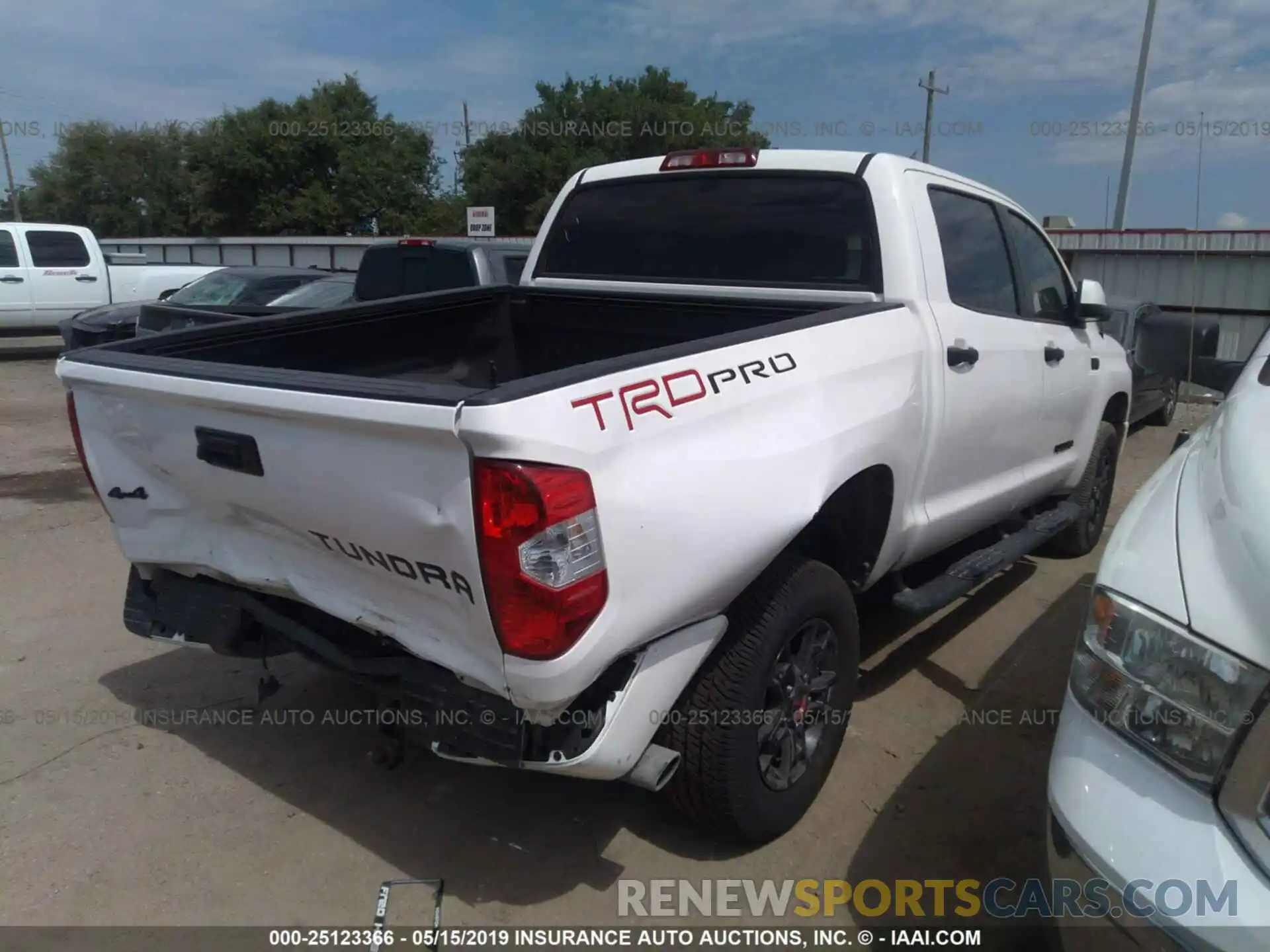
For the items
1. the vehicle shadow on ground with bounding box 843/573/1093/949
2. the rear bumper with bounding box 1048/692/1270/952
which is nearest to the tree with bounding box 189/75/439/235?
the vehicle shadow on ground with bounding box 843/573/1093/949

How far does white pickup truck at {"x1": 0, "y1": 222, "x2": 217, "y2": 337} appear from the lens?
49.7 ft

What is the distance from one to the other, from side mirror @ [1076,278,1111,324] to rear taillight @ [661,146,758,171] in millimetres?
1832

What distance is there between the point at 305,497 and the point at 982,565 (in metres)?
2.72

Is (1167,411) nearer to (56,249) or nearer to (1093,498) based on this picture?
(1093,498)

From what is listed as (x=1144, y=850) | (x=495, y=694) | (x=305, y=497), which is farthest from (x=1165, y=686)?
(x=305, y=497)

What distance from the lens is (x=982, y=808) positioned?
325 centimetres

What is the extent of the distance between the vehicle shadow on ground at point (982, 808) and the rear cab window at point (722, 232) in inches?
63.6

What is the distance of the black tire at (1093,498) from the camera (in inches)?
212

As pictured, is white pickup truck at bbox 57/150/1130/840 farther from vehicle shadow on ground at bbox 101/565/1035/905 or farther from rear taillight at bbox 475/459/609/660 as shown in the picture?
vehicle shadow on ground at bbox 101/565/1035/905

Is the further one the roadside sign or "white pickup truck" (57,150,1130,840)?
the roadside sign

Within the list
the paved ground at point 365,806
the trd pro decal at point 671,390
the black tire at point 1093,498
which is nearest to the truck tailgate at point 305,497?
the trd pro decal at point 671,390

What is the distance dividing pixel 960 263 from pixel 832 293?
0.65m

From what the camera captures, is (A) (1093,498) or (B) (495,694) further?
(A) (1093,498)

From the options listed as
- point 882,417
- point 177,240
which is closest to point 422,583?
point 882,417
